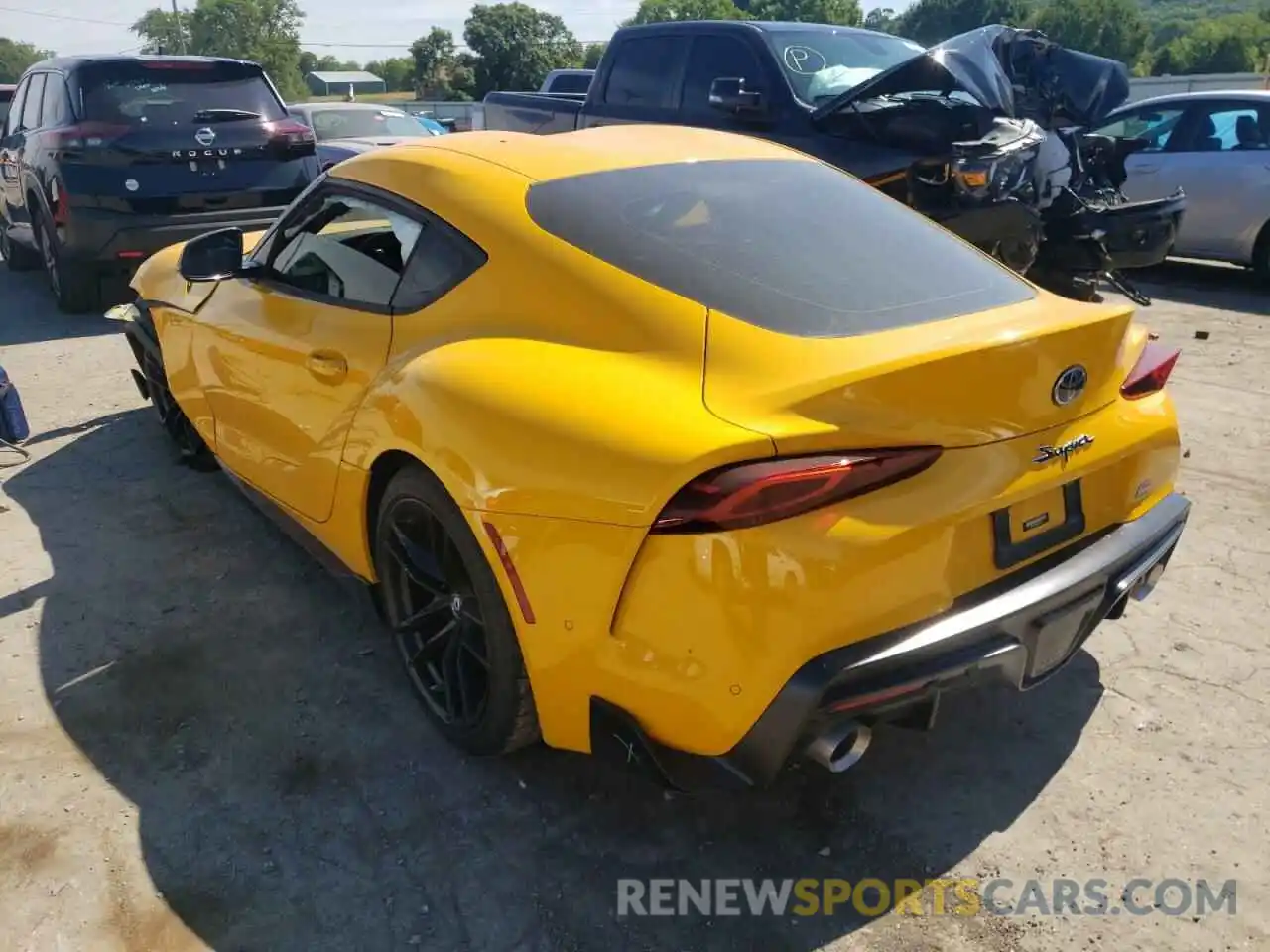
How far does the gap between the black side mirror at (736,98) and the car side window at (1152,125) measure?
14.0 feet

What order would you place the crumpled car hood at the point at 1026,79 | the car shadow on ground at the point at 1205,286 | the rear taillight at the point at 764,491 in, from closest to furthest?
the rear taillight at the point at 764,491
the crumpled car hood at the point at 1026,79
the car shadow on ground at the point at 1205,286

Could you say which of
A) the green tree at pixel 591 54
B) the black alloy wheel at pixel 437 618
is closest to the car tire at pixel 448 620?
the black alloy wheel at pixel 437 618

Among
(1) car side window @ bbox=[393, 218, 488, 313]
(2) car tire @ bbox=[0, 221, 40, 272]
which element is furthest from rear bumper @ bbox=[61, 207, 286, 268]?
(1) car side window @ bbox=[393, 218, 488, 313]

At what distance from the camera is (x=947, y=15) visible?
10444cm

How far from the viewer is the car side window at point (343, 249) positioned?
2967mm

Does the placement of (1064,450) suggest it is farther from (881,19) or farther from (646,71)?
(881,19)

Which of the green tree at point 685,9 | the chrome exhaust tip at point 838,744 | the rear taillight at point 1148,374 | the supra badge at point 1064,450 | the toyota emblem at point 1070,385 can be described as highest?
the green tree at point 685,9

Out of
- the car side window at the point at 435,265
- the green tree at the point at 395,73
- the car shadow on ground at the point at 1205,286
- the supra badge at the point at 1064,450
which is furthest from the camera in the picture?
the green tree at the point at 395,73

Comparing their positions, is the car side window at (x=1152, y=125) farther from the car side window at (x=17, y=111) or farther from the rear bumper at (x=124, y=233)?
the car side window at (x=17, y=111)

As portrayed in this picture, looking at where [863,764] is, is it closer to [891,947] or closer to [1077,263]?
[891,947]

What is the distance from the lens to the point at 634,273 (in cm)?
244

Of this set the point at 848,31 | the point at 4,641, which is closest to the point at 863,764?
the point at 4,641

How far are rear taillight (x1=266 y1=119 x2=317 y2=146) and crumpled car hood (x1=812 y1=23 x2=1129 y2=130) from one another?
4272mm

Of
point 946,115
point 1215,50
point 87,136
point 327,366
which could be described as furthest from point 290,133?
point 1215,50
